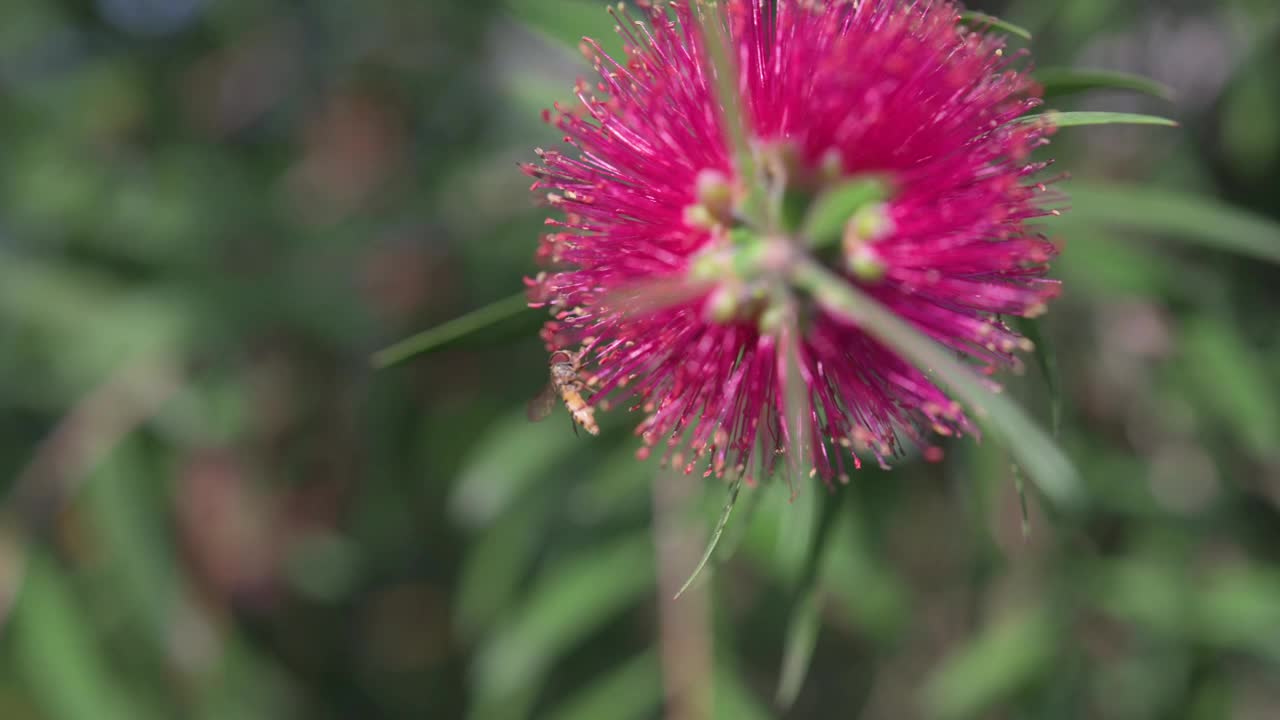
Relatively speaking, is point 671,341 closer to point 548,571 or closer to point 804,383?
point 804,383

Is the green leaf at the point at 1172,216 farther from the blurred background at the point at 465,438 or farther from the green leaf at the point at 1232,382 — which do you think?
the green leaf at the point at 1232,382

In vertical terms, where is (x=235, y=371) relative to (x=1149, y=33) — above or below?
below

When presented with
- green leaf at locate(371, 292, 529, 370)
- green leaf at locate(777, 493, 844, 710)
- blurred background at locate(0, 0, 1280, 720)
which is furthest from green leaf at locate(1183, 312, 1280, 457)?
green leaf at locate(371, 292, 529, 370)

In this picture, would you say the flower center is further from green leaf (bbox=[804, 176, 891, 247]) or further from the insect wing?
the insect wing

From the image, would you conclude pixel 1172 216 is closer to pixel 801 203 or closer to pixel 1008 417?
pixel 801 203

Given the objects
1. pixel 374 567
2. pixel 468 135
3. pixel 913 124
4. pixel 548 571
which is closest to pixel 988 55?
pixel 913 124

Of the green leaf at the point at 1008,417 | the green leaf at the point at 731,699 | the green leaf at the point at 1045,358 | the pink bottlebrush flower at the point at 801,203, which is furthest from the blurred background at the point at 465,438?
the green leaf at the point at 1008,417
